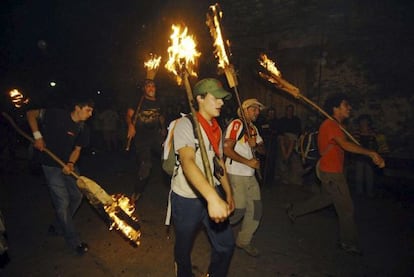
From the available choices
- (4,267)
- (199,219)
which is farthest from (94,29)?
(199,219)

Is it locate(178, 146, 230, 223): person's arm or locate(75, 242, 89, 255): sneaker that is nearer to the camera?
locate(178, 146, 230, 223): person's arm

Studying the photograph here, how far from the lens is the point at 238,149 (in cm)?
472

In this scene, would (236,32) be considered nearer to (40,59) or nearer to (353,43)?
(353,43)

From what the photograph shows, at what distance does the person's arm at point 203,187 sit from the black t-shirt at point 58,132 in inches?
106

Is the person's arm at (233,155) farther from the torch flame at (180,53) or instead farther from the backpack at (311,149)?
the backpack at (311,149)

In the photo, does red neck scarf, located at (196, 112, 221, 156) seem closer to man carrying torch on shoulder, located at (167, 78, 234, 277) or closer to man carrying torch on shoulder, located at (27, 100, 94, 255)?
man carrying torch on shoulder, located at (167, 78, 234, 277)

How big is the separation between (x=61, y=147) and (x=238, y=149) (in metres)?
2.74

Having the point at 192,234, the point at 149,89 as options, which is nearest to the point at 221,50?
the point at 149,89

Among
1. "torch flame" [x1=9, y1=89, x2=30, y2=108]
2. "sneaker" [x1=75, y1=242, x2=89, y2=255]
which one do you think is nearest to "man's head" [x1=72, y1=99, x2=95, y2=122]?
"torch flame" [x1=9, y1=89, x2=30, y2=108]

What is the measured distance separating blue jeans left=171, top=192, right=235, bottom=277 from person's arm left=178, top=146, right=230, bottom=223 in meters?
0.62

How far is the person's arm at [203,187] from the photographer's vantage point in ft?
7.89

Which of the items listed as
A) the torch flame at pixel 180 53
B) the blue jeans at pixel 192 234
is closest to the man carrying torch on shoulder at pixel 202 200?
the blue jeans at pixel 192 234

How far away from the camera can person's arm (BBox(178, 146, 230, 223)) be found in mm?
2404

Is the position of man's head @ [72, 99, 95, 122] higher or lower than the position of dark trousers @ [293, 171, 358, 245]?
higher
